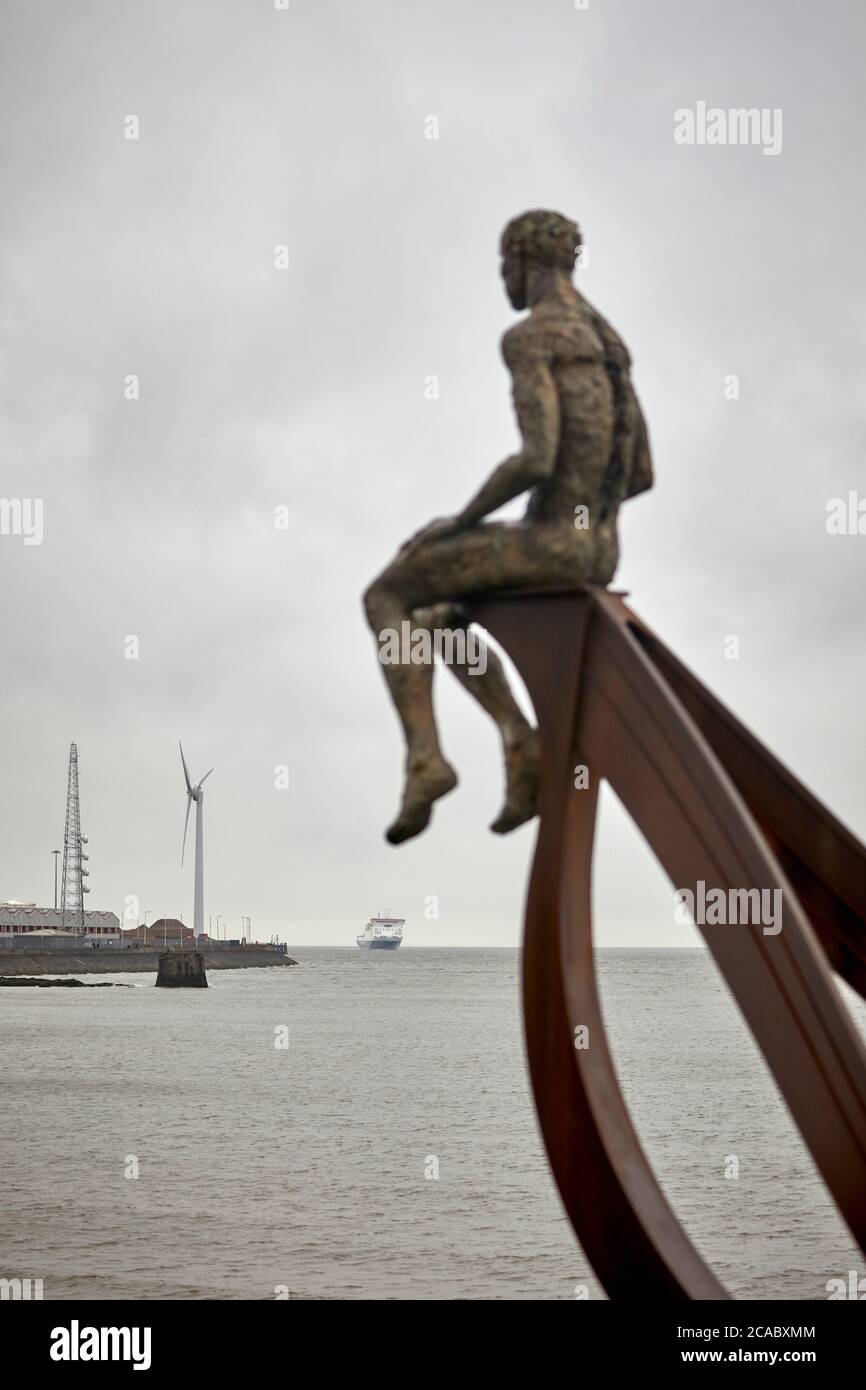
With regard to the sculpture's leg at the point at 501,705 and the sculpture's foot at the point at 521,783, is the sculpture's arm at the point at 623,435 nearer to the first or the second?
the sculpture's leg at the point at 501,705

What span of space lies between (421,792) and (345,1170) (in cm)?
3118

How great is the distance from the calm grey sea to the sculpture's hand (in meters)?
18.0

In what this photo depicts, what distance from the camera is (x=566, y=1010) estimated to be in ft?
25.0

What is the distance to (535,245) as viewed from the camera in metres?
8.23

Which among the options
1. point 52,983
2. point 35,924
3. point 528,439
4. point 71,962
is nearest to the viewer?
point 528,439

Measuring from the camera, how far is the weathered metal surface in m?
6.79

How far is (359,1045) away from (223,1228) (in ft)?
157

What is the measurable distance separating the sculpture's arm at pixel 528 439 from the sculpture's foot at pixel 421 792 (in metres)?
1.22

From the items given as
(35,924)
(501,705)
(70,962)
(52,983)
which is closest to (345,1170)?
(501,705)

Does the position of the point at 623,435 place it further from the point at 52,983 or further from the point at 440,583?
the point at 52,983

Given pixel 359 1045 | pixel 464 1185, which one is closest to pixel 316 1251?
pixel 464 1185

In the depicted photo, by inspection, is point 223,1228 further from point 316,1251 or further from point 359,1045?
point 359,1045

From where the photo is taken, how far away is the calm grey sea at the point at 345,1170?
26.0 meters

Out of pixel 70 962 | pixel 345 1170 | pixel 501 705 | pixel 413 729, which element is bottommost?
pixel 345 1170
